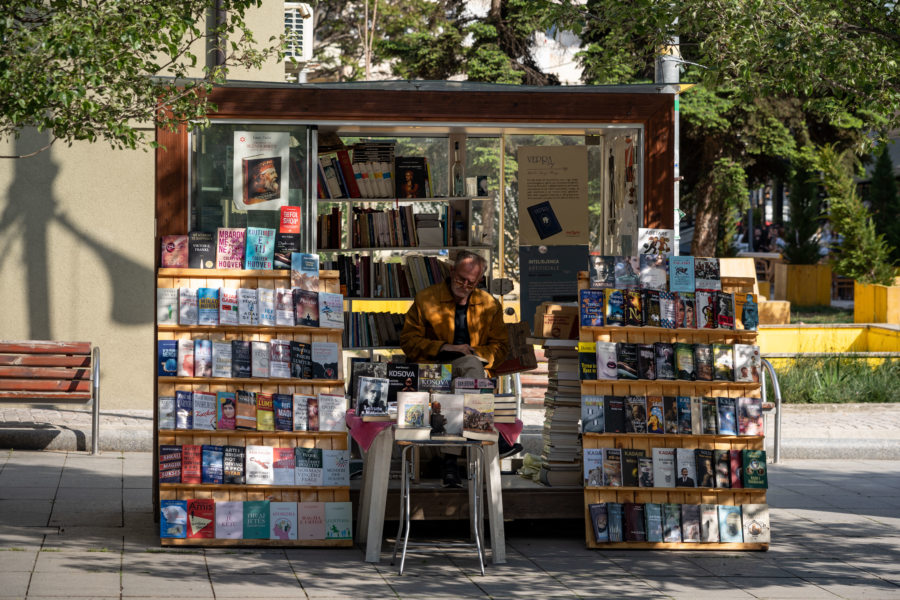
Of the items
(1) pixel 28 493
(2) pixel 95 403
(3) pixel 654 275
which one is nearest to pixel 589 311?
(3) pixel 654 275

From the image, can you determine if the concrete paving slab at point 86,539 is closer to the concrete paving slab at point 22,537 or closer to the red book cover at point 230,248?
the concrete paving slab at point 22,537

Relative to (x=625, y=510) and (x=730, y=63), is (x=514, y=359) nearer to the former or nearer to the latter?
(x=625, y=510)

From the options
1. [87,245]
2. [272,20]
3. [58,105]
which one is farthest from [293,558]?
[272,20]

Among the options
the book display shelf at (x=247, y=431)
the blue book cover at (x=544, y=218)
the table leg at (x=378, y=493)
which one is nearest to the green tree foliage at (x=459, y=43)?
the blue book cover at (x=544, y=218)

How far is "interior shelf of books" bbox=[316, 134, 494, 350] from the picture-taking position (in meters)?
8.35

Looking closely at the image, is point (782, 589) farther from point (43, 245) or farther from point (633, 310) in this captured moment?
point (43, 245)

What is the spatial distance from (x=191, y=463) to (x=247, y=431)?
1.20 feet

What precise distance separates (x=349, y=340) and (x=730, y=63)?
332cm

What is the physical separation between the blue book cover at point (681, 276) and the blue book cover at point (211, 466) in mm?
2884

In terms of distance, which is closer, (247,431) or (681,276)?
(247,431)

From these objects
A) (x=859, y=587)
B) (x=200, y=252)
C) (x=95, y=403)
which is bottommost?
(x=859, y=587)

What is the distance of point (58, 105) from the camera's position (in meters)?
5.83

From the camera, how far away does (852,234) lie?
2072 cm

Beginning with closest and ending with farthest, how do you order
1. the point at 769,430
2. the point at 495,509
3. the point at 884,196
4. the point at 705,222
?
1. the point at 495,509
2. the point at 769,430
3. the point at 705,222
4. the point at 884,196
